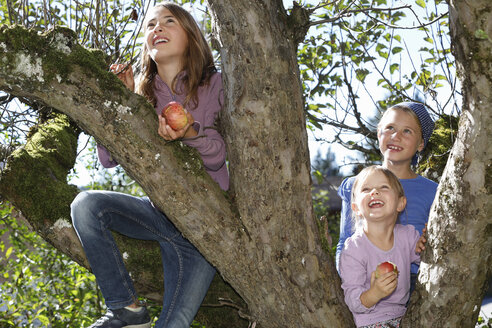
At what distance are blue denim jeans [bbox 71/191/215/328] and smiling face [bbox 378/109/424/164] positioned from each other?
46.5 inches

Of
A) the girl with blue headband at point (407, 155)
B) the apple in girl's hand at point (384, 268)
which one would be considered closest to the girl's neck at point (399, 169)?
the girl with blue headband at point (407, 155)

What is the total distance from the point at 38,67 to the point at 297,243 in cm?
131

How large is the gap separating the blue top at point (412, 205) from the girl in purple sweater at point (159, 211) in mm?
648

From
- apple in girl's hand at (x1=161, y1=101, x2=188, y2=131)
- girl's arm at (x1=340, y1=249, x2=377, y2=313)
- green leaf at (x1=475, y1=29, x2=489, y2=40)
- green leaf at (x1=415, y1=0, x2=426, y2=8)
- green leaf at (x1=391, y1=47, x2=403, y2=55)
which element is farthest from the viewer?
green leaf at (x1=391, y1=47, x2=403, y2=55)

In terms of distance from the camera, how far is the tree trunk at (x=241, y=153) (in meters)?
2.32

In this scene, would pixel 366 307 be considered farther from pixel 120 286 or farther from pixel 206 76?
pixel 206 76

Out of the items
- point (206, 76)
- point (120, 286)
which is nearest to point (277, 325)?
point (120, 286)

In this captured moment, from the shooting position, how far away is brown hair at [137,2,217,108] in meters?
2.85

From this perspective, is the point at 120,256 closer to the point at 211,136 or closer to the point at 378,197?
the point at 211,136

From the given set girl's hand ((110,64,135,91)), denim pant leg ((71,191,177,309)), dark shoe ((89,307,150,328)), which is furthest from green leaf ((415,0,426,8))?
dark shoe ((89,307,150,328))

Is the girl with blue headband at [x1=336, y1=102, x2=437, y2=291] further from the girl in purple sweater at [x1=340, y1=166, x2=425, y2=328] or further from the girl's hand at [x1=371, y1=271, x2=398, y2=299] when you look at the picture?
the girl's hand at [x1=371, y1=271, x2=398, y2=299]

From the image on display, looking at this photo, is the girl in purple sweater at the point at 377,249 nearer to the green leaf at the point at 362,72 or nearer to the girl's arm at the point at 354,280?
the girl's arm at the point at 354,280

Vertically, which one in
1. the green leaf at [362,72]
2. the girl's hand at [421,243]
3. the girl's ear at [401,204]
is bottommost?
the girl's hand at [421,243]

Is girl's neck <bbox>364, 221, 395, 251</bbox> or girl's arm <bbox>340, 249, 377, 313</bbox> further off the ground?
girl's neck <bbox>364, 221, 395, 251</bbox>
